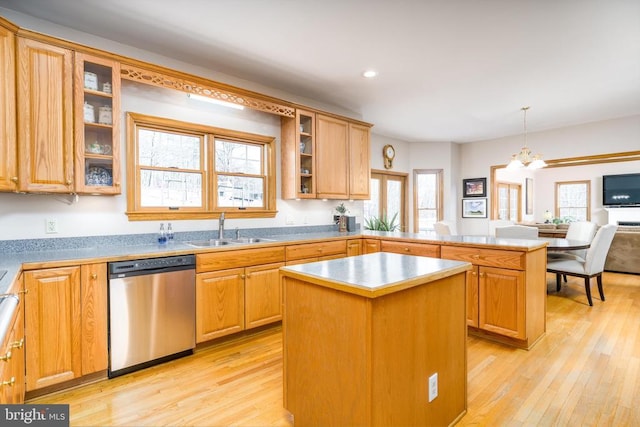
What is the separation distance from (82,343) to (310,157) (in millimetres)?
2851

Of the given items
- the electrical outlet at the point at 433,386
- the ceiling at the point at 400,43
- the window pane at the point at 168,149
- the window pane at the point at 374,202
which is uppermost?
the ceiling at the point at 400,43

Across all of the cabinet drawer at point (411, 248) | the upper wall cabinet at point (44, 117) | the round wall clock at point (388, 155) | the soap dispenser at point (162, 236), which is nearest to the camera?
the upper wall cabinet at point (44, 117)

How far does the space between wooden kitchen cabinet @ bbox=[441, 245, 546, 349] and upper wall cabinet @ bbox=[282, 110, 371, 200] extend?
1.72 m

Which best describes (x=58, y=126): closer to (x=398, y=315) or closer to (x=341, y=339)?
(x=341, y=339)

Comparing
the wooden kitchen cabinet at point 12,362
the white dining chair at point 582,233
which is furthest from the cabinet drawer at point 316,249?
the white dining chair at point 582,233

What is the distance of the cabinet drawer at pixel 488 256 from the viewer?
2713mm

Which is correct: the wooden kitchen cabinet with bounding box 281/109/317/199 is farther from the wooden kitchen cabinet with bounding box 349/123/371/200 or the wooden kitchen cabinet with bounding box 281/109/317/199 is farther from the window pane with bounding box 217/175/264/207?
the wooden kitchen cabinet with bounding box 349/123/371/200

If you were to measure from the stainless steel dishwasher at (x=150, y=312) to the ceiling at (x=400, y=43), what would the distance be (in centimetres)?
187

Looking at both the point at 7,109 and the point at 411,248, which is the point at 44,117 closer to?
the point at 7,109

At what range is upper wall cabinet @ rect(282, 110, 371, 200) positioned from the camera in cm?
386

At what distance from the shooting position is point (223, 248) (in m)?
2.81

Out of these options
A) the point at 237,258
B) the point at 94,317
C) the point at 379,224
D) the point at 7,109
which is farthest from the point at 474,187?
the point at 7,109

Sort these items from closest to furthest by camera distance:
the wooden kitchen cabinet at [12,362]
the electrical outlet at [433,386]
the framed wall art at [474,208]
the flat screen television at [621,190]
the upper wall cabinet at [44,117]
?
the wooden kitchen cabinet at [12,362] < the electrical outlet at [433,386] < the upper wall cabinet at [44,117] < the framed wall art at [474,208] < the flat screen television at [621,190]

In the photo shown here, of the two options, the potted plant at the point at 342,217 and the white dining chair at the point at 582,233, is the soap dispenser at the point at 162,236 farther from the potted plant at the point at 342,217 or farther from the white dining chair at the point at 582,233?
the white dining chair at the point at 582,233
